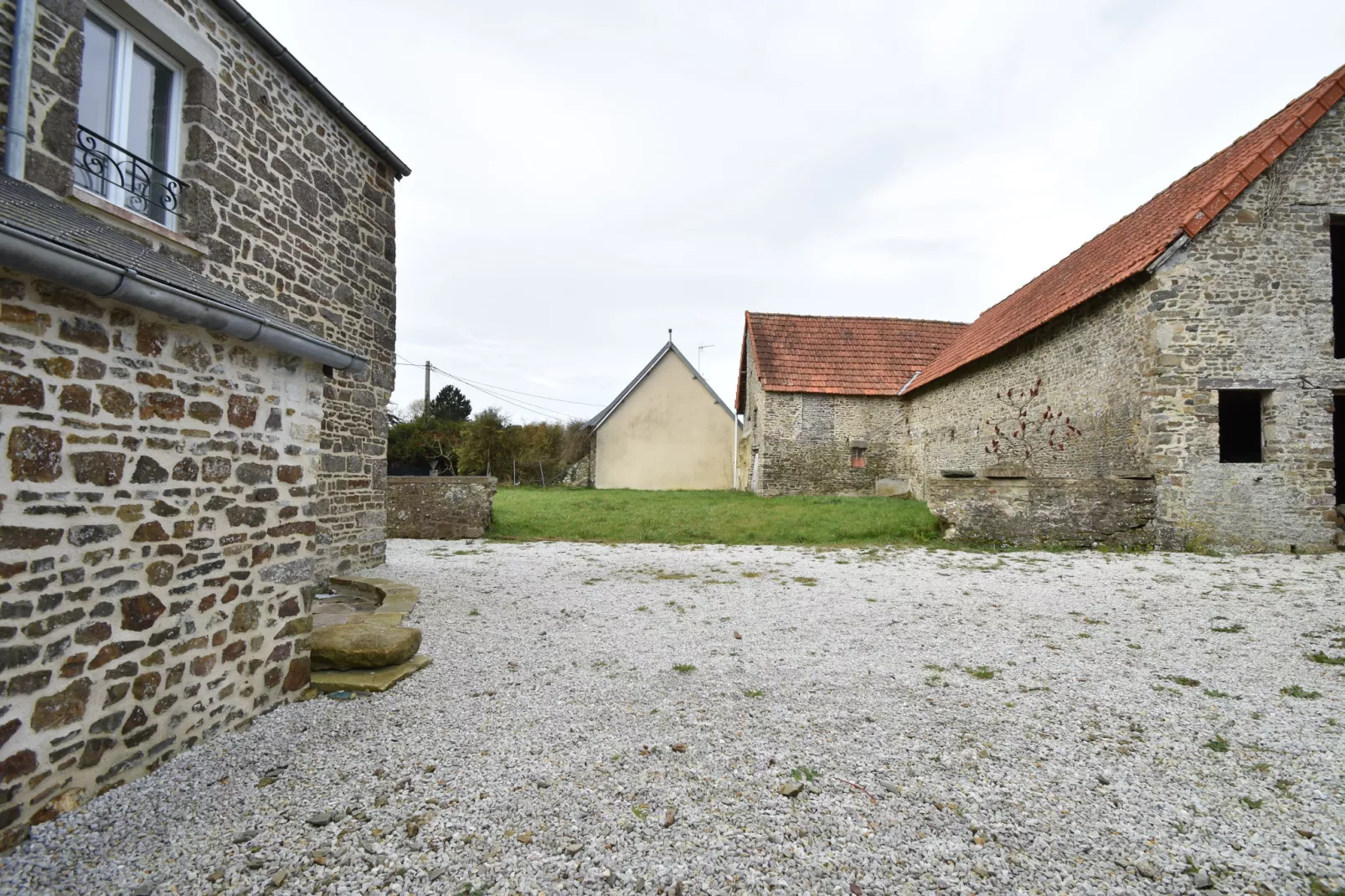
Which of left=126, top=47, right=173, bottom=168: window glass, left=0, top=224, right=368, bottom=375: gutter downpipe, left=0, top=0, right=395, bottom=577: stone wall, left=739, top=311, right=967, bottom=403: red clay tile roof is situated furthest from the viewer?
left=739, top=311, right=967, bottom=403: red clay tile roof

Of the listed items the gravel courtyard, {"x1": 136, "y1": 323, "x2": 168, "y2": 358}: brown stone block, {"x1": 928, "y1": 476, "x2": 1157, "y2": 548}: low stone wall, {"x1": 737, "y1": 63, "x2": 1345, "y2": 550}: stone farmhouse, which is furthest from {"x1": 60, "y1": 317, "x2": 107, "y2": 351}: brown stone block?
{"x1": 928, "y1": 476, "x2": 1157, "y2": 548}: low stone wall

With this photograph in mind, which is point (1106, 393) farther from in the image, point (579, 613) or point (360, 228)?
point (360, 228)

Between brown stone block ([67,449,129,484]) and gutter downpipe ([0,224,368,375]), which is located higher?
gutter downpipe ([0,224,368,375])

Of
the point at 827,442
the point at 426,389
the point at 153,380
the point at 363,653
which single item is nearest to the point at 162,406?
the point at 153,380

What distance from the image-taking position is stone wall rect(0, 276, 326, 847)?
2135 mm

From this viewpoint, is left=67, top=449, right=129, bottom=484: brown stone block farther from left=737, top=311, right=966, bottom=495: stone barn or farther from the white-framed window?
left=737, top=311, right=966, bottom=495: stone barn

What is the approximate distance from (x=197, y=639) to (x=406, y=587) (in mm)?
2896

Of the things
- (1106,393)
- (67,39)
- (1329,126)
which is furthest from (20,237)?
(1329,126)

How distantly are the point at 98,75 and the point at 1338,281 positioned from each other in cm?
1739

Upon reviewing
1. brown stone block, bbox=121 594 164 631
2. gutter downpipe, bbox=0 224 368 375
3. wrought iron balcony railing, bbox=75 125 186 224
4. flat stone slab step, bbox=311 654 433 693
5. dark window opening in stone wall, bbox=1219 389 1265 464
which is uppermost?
wrought iron balcony railing, bbox=75 125 186 224

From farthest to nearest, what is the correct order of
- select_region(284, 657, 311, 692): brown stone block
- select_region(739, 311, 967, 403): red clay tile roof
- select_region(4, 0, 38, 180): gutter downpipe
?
1. select_region(739, 311, 967, 403): red clay tile roof
2. select_region(4, 0, 38, 180): gutter downpipe
3. select_region(284, 657, 311, 692): brown stone block

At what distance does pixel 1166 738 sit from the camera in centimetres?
289

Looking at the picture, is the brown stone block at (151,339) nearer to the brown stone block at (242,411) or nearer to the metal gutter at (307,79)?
the brown stone block at (242,411)

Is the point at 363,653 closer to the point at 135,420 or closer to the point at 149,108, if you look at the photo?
Answer: the point at 135,420
